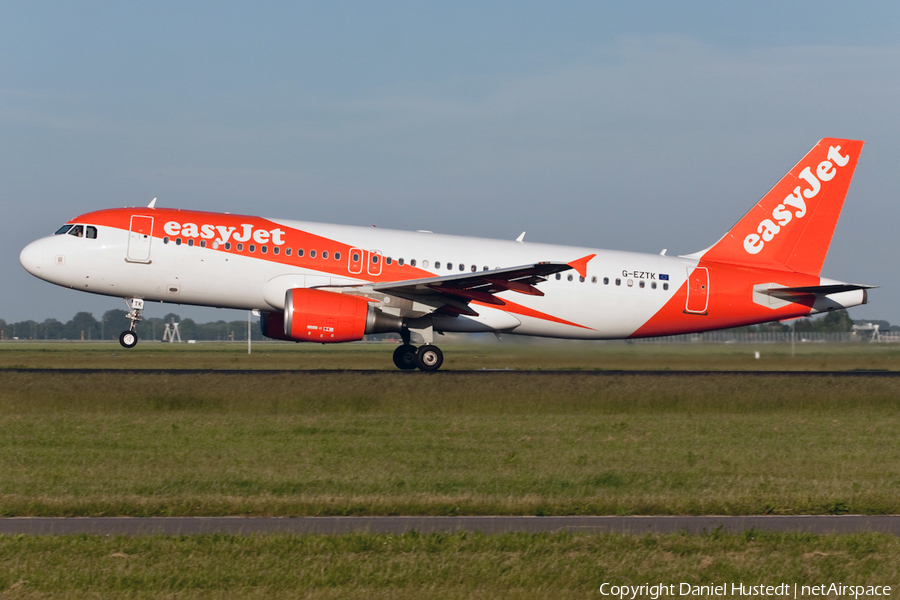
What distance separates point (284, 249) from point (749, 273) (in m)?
14.4

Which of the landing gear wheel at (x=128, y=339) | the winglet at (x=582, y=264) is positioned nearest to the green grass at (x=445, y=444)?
the landing gear wheel at (x=128, y=339)

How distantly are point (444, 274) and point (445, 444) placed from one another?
38.1 ft

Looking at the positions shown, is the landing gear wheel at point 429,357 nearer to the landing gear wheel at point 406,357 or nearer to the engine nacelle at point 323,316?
the landing gear wheel at point 406,357

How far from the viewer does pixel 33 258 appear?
25.7 m

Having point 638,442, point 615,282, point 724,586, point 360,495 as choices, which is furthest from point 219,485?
point 615,282

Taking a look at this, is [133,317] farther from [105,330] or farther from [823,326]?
[105,330]

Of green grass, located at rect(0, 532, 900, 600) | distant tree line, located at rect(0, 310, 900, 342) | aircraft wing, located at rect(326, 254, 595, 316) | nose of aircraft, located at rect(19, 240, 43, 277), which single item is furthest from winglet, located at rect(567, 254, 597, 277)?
distant tree line, located at rect(0, 310, 900, 342)

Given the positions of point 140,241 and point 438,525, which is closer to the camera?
point 438,525

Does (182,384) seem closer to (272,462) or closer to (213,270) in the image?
(213,270)

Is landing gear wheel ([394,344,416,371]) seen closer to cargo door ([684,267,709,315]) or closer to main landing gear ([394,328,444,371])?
main landing gear ([394,328,444,371])

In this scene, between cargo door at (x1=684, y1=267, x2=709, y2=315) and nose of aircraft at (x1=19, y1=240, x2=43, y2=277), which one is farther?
cargo door at (x1=684, y1=267, x2=709, y2=315)

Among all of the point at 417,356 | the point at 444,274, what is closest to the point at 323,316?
the point at 417,356

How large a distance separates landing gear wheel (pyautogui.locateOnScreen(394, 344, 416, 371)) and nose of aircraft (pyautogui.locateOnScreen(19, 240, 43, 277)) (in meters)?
10.2

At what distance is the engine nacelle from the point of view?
24.0 m
